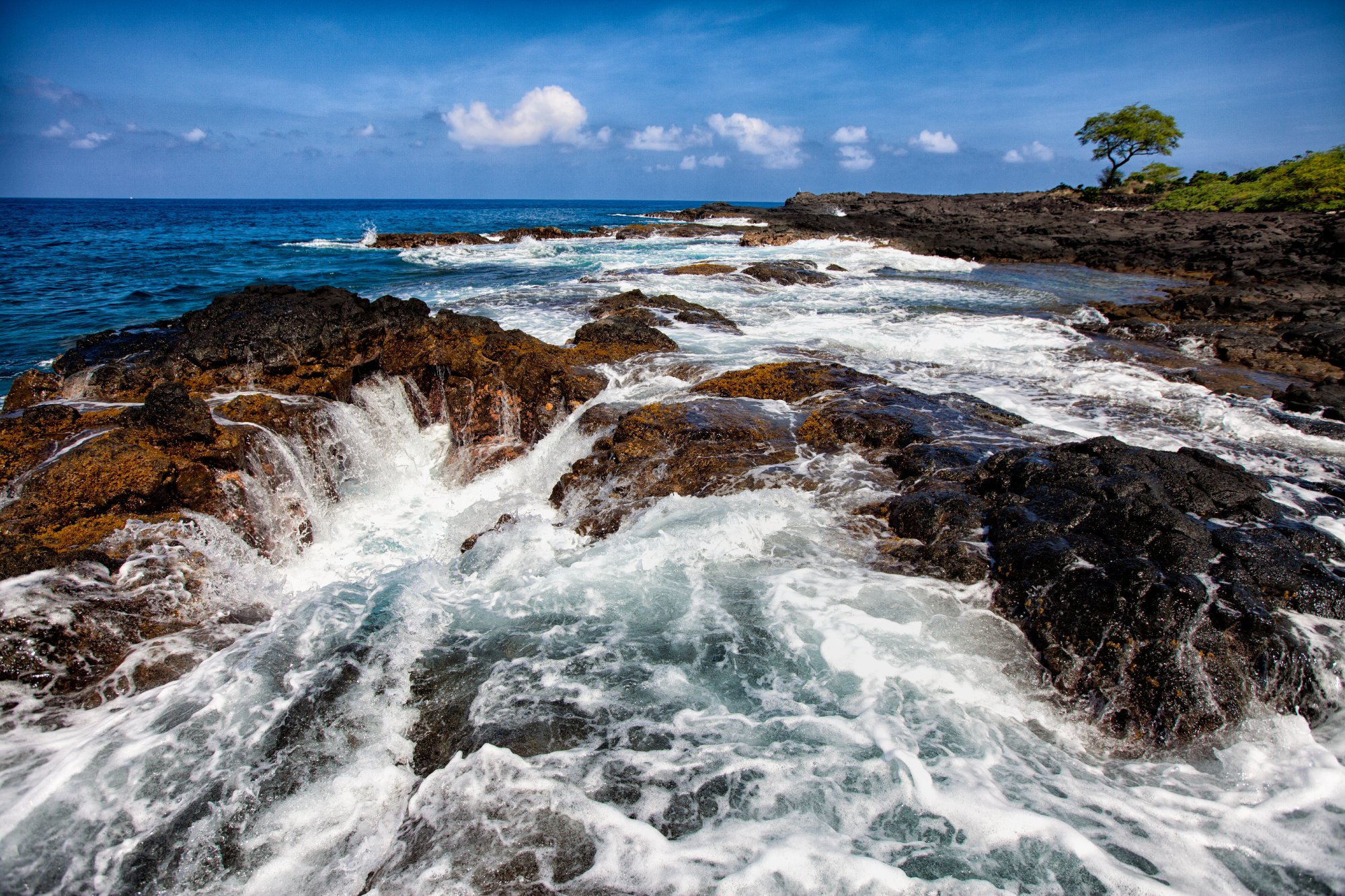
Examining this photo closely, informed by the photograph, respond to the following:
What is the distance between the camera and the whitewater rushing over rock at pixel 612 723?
2869mm

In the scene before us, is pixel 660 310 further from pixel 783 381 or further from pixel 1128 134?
pixel 1128 134

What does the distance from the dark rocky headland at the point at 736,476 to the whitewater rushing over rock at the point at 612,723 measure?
126 mm

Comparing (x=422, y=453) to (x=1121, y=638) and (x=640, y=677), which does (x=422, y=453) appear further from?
(x=1121, y=638)

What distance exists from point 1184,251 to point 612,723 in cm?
3410

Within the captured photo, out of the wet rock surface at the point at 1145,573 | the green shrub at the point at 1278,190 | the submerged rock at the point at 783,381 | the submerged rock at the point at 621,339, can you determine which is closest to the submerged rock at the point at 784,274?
the submerged rock at the point at 621,339

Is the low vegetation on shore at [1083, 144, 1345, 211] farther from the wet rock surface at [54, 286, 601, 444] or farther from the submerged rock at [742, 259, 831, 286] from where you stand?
the wet rock surface at [54, 286, 601, 444]

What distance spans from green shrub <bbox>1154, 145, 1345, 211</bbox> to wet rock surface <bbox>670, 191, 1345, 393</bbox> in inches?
62.1

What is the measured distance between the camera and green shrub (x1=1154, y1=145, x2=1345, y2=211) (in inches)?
1261

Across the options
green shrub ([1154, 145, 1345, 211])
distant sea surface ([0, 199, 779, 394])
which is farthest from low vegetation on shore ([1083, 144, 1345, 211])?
distant sea surface ([0, 199, 779, 394])

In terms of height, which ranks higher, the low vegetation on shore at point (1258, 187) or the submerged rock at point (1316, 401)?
the low vegetation on shore at point (1258, 187)

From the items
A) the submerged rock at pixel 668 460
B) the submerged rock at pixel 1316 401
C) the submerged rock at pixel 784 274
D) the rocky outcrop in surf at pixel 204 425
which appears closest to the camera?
the rocky outcrop in surf at pixel 204 425

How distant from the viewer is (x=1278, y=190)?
35.4 metres

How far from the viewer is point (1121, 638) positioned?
385 centimetres

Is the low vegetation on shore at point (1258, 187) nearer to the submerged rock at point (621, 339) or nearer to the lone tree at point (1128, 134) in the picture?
the lone tree at point (1128, 134)
